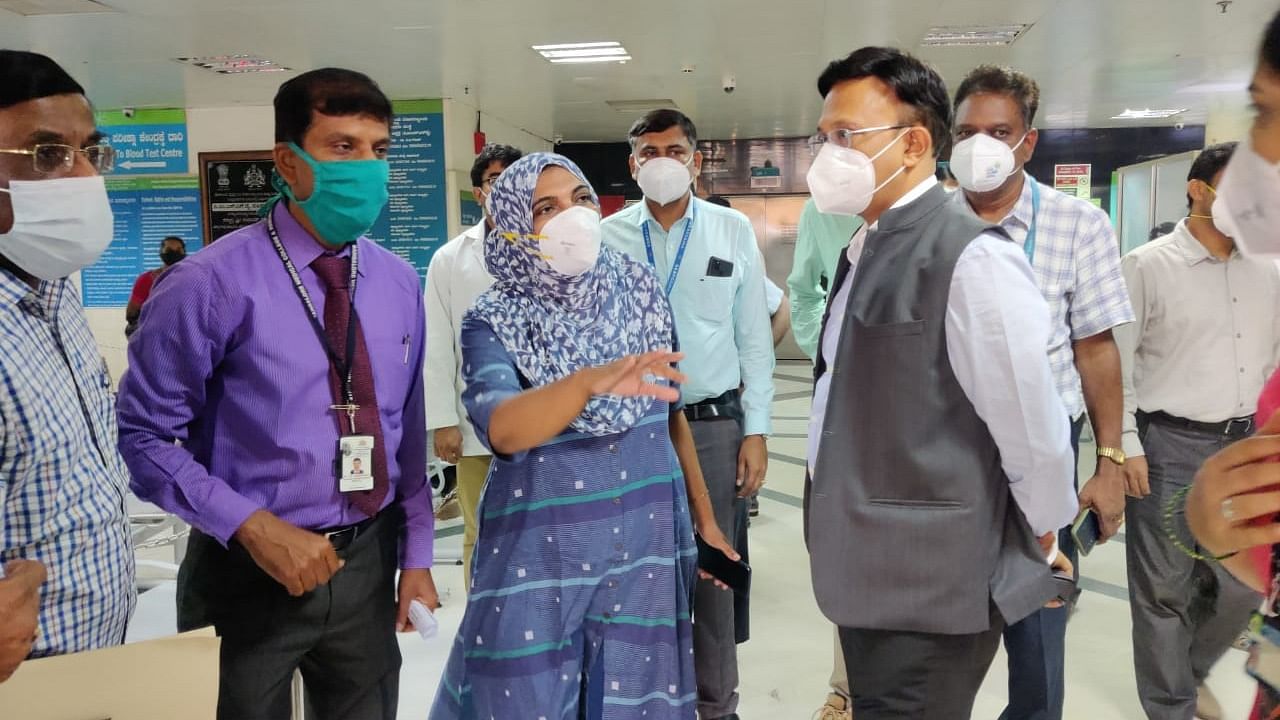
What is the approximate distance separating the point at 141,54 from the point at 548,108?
181 inches

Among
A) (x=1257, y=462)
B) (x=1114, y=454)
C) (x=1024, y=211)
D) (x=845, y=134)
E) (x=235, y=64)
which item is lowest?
(x=1114, y=454)

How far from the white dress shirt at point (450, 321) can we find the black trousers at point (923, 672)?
196cm

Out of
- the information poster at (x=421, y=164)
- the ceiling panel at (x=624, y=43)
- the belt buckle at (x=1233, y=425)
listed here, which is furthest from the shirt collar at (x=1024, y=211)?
the information poster at (x=421, y=164)

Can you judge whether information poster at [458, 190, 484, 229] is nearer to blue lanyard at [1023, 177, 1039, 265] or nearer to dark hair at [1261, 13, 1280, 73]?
blue lanyard at [1023, 177, 1039, 265]

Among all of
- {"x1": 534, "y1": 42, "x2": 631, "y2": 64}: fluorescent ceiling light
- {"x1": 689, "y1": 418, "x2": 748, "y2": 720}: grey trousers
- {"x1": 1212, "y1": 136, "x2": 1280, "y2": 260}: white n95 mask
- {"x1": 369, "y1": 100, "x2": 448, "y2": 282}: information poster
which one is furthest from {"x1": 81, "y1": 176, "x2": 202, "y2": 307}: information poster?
{"x1": 1212, "y1": 136, "x2": 1280, "y2": 260}: white n95 mask

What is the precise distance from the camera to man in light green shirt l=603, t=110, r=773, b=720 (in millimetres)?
2791

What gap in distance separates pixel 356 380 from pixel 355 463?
6.3 inches

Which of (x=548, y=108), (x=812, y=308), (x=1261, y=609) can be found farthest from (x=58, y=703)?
(x=548, y=108)

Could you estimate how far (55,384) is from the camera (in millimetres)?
1410

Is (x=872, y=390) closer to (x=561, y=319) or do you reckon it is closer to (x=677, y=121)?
(x=561, y=319)

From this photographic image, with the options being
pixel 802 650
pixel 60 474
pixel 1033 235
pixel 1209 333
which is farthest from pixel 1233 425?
pixel 60 474

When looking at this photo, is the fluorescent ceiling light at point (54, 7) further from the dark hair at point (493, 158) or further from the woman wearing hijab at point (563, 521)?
the woman wearing hijab at point (563, 521)

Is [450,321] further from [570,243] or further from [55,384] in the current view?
[55,384]

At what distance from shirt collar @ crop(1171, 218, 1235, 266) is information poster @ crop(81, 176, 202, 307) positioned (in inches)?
384
